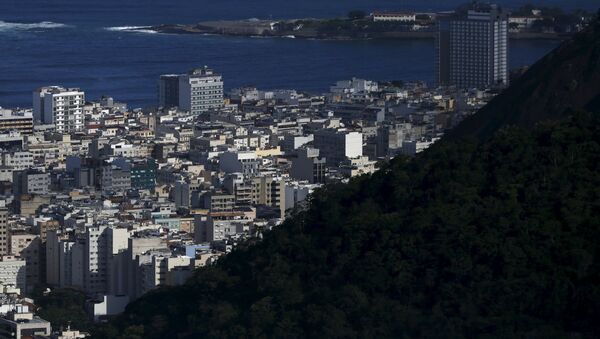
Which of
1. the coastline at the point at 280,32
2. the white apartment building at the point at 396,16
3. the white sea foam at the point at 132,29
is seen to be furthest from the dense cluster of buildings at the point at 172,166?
the white apartment building at the point at 396,16

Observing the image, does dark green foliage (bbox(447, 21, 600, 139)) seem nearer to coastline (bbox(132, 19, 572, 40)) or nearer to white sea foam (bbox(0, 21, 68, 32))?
coastline (bbox(132, 19, 572, 40))

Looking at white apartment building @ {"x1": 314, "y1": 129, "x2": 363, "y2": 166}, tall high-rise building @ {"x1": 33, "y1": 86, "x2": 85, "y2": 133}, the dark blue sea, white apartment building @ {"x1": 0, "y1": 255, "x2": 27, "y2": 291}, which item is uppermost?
the dark blue sea

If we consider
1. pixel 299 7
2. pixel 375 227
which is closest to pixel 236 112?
pixel 375 227

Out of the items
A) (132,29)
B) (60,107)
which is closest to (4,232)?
(60,107)

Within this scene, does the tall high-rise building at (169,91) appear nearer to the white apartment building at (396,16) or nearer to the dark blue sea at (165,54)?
the dark blue sea at (165,54)

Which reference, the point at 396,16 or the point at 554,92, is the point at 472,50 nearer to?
the point at 396,16

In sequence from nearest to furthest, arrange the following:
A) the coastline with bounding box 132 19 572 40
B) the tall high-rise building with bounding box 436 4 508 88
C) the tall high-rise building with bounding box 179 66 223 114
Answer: the tall high-rise building with bounding box 179 66 223 114
the tall high-rise building with bounding box 436 4 508 88
the coastline with bounding box 132 19 572 40

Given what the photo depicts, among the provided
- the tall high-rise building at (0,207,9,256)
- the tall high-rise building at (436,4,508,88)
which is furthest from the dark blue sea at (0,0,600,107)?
the tall high-rise building at (0,207,9,256)
